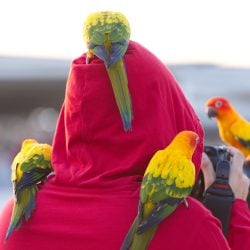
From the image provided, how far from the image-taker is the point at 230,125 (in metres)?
4.42

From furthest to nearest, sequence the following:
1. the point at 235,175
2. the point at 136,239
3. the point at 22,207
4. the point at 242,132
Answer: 1. the point at 242,132
2. the point at 235,175
3. the point at 22,207
4. the point at 136,239

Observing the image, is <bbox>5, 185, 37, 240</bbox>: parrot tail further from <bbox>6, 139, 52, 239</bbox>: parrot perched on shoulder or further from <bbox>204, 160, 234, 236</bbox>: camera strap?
<bbox>204, 160, 234, 236</bbox>: camera strap

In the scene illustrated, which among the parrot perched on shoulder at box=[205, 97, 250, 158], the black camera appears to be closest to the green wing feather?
the black camera

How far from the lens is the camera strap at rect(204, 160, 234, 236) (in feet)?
5.15

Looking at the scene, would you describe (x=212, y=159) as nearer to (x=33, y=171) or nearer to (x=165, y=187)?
(x=165, y=187)

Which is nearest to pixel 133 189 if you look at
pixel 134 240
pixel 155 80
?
pixel 134 240

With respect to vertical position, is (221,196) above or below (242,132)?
above

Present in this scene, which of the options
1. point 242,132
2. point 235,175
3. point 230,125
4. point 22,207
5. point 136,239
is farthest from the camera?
point 230,125

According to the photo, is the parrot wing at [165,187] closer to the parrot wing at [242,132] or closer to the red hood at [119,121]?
the red hood at [119,121]

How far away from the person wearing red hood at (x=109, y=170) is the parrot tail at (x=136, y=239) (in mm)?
17

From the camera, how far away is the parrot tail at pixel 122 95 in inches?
57.4

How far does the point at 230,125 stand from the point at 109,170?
300 centimetres

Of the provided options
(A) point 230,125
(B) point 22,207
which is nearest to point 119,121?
(B) point 22,207

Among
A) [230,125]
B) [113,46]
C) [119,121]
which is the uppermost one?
[113,46]
